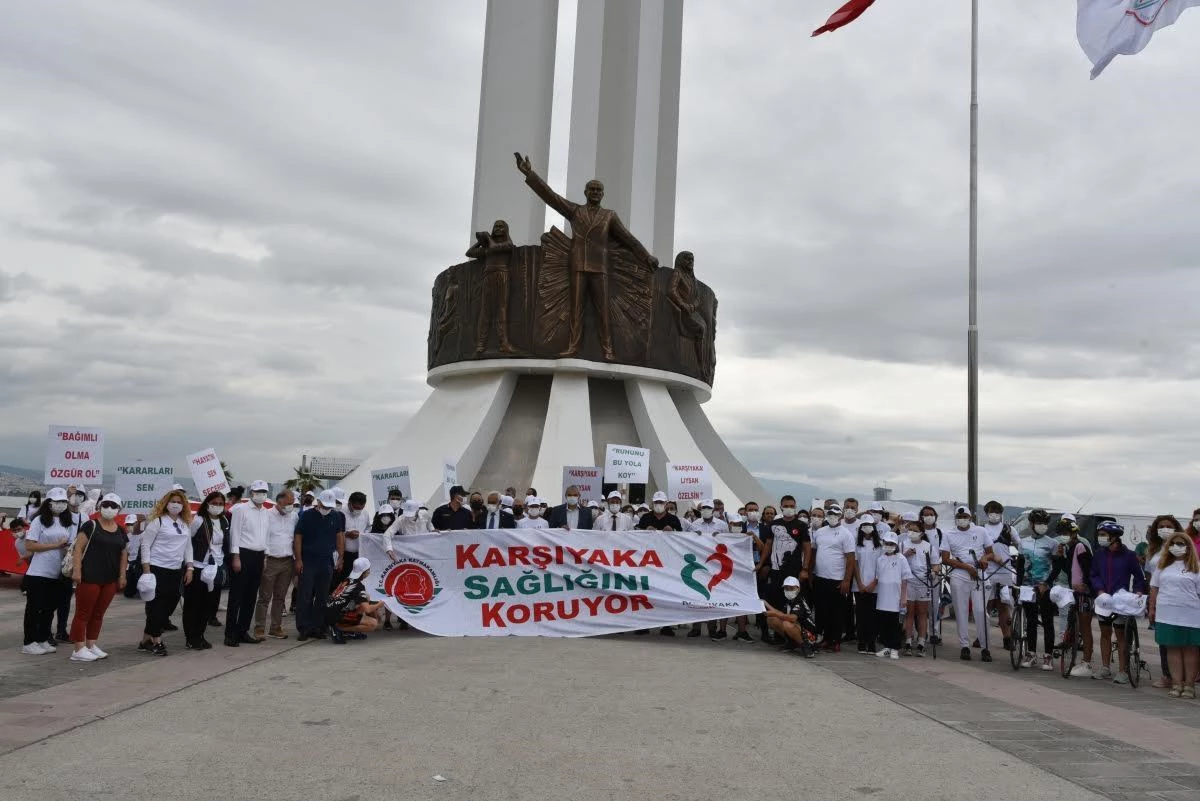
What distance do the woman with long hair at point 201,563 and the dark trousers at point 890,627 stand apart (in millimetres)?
7175

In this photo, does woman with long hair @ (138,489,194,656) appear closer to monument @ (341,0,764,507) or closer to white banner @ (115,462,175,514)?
white banner @ (115,462,175,514)

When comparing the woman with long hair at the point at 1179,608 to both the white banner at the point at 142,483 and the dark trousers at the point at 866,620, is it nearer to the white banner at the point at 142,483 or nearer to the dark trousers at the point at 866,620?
the dark trousers at the point at 866,620

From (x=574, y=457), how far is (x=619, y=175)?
312 inches

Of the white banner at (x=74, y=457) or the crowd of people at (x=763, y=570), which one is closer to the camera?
the crowd of people at (x=763, y=570)

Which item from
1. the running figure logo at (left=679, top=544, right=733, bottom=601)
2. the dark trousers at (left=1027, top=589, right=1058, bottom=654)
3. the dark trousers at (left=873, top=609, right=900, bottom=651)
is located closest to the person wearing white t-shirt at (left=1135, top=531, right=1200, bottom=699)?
the dark trousers at (left=1027, top=589, right=1058, bottom=654)

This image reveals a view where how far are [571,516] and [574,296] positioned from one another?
840 centimetres

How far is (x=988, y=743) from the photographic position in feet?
20.2

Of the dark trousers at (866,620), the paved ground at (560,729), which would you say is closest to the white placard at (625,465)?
the dark trousers at (866,620)

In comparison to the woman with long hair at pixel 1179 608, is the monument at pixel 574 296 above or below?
above

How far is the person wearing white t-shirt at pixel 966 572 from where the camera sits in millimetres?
10883

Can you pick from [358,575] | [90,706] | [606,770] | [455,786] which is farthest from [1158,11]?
[90,706]

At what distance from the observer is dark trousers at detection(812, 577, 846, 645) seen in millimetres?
10867

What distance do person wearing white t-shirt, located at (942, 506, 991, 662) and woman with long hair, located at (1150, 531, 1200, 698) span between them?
202cm

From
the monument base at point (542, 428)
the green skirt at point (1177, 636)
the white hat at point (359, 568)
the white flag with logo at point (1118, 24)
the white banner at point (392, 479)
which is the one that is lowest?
the green skirt at point (1177, 636)
